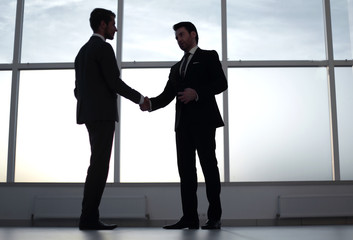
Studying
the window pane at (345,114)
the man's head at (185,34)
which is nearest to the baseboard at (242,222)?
the window pane at (345,114)

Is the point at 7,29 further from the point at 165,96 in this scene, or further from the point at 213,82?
the point at 213,82

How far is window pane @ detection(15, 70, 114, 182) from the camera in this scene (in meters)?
4.81

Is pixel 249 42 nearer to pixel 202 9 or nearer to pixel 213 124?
pixel 202 9

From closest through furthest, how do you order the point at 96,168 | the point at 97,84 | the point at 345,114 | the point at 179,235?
1. the point at 179,235
2. the point at 96,168
3. the point at 97,84
4. the point at 345,114

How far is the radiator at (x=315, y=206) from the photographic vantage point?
4445 millimetres

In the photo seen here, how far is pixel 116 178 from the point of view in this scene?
15.4 feet

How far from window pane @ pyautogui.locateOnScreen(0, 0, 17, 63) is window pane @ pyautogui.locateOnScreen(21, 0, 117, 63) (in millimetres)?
134

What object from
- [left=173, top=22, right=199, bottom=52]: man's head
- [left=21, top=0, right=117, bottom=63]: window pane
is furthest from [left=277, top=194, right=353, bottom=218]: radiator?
[left=21, top=0, right=117, bottom=63]: window pane

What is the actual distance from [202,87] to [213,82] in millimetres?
96

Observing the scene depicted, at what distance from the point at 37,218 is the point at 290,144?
2.59m

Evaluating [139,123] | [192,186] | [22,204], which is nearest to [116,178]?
[139,123]

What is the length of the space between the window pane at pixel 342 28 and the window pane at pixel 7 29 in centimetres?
338

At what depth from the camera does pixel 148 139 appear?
4840mm

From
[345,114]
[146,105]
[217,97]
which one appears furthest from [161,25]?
[345,114]
